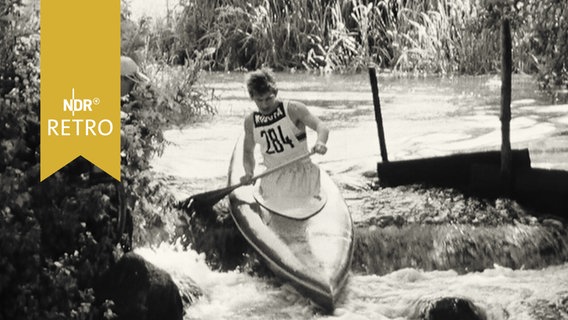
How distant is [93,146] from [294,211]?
4.74ft

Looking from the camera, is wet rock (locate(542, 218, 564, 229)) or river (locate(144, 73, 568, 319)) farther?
wet rock (locate(542, 218, 564, 229))

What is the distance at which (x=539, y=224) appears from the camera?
634cm

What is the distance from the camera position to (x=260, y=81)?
18.4ft

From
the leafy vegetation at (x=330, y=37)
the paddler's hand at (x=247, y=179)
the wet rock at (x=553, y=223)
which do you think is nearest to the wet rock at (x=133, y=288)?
the paddler's hand at (x=247, y=179)

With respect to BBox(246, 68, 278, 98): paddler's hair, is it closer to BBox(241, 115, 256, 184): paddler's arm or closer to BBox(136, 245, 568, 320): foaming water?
BBox(241, 115, 256, 184): paddler's arm

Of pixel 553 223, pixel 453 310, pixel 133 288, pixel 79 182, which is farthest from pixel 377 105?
pixel 79 182

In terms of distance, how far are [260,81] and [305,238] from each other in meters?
0.73

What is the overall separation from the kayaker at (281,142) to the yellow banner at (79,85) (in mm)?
1116

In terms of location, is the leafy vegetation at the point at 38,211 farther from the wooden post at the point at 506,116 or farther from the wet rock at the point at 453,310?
the wooden post at the point at 506,116

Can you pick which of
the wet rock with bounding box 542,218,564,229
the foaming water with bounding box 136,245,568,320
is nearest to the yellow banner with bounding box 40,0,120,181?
the foaming water with bounding box 136,245,568,320

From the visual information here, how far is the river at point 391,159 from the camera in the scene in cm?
543

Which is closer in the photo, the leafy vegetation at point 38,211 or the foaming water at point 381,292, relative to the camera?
the leafy vegetation at point 38,211

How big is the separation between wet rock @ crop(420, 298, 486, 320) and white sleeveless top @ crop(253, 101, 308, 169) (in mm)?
1127

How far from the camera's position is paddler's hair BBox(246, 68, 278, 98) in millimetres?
5531
